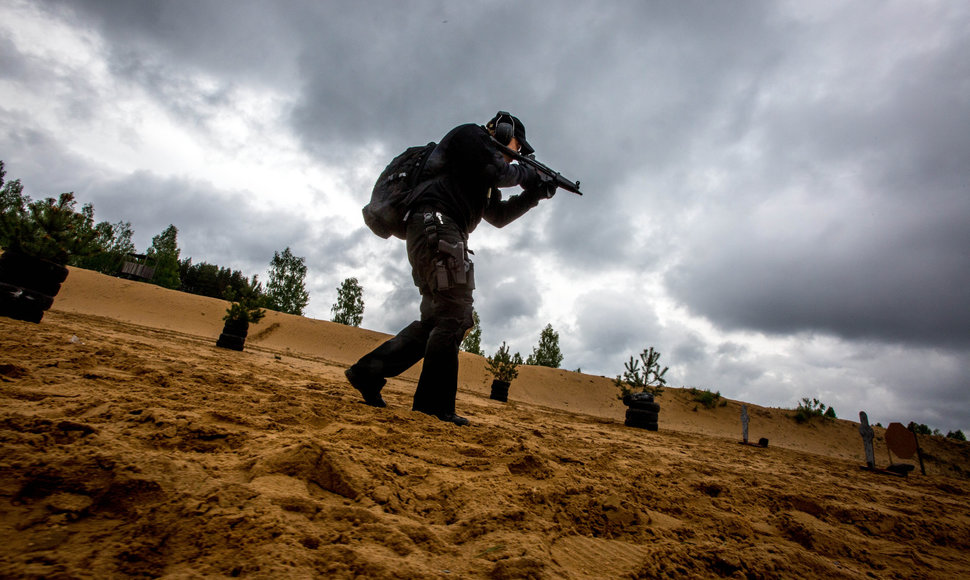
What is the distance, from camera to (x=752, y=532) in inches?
58.3

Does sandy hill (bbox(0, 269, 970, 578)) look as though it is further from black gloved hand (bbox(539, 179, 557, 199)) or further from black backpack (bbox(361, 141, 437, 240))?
black gloved hand (bbox(539, 179, 557, 199))

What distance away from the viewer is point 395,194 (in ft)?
10.6

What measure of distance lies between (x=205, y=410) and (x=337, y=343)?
747 inches

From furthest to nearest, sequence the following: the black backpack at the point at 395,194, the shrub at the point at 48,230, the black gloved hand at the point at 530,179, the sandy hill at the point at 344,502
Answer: the shrub at the point at 48,230 → the black gloved hand at the point at 530,179 → the black backpack at the point at 395,194 → the sandy hill at the point at 344,502

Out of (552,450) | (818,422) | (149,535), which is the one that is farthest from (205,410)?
(818,422)

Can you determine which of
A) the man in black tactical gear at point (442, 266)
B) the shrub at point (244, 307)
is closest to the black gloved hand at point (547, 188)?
the man in black tactical gear at point (442, 266)

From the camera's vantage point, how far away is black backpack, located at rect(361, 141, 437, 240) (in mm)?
3197

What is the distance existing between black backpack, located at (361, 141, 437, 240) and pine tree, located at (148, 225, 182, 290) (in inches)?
1717

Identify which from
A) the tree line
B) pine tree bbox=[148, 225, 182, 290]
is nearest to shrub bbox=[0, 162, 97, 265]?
the tree line

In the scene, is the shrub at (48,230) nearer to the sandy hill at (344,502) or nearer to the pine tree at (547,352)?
the sandy hill at (344,502)

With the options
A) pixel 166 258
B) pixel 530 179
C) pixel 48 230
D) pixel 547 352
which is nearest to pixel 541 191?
pixel 530 179

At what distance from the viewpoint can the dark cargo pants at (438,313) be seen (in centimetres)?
289

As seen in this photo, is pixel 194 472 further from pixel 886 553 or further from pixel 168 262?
pixel 168 262

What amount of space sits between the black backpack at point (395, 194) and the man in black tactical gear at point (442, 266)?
9 cm
